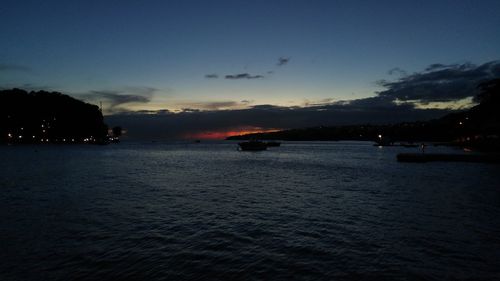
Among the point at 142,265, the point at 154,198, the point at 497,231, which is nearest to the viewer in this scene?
the point at 142,265

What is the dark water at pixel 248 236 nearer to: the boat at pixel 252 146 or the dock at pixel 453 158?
the dock at pixel 453 158

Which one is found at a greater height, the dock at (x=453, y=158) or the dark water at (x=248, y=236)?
the dark water at (x=248, y=236)

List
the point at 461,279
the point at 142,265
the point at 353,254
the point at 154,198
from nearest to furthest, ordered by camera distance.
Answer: the point at 461,279, the point at 142,265, the point at 353,254, the point at 154,198

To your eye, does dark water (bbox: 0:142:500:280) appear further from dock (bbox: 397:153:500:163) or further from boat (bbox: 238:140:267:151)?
boat (bbox: 238:140:267:151)

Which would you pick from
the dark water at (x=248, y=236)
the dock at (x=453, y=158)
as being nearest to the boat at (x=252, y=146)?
the dock at (x=453, y=158)

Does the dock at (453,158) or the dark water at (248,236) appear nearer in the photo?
the dark water at (248,236)

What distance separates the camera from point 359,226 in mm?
19406

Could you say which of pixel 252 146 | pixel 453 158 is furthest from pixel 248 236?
pixel 252 146

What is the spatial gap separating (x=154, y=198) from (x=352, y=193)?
1786 centimetres

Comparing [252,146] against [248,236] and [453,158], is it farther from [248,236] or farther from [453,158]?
[248,236]

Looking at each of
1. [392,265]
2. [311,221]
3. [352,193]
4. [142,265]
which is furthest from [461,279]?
[352,193]

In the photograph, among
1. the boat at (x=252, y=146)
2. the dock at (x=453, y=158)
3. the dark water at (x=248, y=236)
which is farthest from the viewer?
the boat at (x=252, y=146)

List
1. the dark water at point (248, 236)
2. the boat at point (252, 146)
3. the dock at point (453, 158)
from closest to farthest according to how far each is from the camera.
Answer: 1. the dark water at point (248, 236)
2. the dock at point (453, 158)
3. the boat at point (252, 146)

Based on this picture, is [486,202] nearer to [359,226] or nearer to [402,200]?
[402,200]
